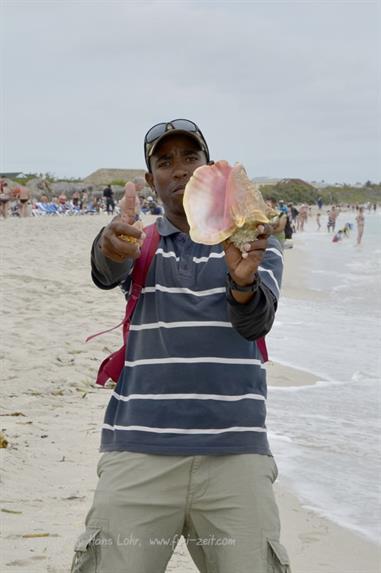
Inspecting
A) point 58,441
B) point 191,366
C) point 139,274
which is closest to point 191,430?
point 191,366

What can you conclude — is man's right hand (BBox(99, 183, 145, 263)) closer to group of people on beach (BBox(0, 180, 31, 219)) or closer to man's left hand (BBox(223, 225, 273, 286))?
man's left hand (BBox(223, 225, 273, 286))

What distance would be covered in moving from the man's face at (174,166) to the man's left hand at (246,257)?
410 millimetres

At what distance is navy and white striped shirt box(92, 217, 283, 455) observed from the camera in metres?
2.24

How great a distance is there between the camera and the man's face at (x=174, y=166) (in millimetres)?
2496

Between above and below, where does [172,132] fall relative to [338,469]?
above

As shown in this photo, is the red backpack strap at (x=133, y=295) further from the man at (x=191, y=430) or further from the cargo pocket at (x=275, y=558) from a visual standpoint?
the cargo pocket at (x=275, y=558)

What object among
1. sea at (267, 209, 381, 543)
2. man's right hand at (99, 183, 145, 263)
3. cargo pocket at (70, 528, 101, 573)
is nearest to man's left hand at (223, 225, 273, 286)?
man's right hand at (99, 183, 145, 263)

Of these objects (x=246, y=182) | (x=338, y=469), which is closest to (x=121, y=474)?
(x=246, y=182)

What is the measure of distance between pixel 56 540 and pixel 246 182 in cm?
202

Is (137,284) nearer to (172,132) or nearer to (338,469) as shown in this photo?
(172,132)

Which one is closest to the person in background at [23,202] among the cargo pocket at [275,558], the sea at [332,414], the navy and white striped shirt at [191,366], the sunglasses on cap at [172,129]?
the sea at [332,414]

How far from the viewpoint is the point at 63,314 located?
9312 millimetres

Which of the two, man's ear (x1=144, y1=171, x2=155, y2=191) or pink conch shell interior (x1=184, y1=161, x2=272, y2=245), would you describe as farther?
man's ear (x1=144, y1=171, x2=155, y2=191)

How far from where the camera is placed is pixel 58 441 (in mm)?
4938
